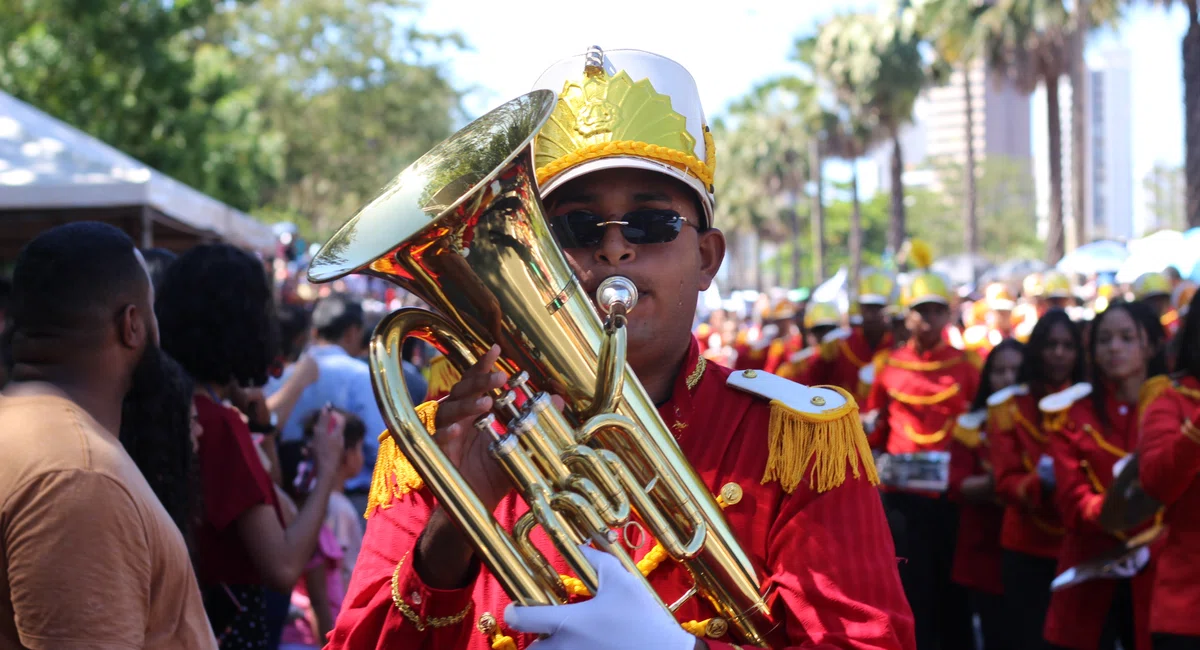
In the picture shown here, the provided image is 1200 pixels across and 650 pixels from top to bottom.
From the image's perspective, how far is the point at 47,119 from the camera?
886cm

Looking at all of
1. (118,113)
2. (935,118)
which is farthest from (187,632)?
(935,118)

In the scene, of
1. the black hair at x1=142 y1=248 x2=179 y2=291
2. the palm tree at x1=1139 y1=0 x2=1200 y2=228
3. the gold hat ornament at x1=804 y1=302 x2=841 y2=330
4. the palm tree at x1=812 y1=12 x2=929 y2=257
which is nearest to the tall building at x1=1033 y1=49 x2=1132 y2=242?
the palm tree at x1=812 y1=12 x2=929 y2=257

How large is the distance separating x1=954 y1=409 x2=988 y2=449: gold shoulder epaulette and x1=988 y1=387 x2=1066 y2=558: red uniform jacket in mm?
485

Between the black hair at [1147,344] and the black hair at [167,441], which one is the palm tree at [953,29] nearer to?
the black hair at [1147,344]

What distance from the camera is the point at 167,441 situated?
3.21 m

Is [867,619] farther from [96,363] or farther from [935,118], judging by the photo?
[935,118]

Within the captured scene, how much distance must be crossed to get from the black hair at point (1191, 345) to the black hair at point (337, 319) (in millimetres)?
4171

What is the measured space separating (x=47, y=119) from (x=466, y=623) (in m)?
7.65

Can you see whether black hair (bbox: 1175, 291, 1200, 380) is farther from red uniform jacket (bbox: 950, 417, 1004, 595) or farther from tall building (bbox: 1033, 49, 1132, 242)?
tall building (bbox: 1033, 49, 1132, 242)

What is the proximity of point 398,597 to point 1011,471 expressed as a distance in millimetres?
5289

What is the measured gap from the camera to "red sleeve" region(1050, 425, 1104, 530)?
579cm

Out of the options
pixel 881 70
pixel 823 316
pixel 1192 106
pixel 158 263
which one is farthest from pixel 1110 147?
pixel 158 263

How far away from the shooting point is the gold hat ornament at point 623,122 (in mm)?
2383

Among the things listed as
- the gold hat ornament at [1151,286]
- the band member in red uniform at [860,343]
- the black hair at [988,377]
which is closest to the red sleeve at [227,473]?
the black hair at [988,377]
